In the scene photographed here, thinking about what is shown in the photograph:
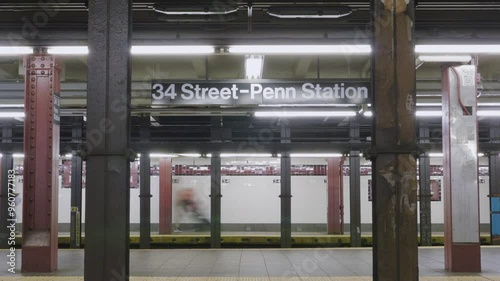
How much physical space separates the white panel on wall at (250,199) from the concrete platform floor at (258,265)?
224 inches

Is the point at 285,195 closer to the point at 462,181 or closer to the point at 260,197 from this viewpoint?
the point at 260,197

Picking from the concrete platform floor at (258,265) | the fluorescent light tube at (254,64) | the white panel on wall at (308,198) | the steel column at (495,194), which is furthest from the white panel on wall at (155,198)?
the steel column at (495,194)

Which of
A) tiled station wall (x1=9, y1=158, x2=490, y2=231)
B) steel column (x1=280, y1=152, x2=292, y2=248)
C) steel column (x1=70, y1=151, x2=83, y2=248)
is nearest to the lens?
steel column (x1=70, y1=151, x2=83, y2=248)

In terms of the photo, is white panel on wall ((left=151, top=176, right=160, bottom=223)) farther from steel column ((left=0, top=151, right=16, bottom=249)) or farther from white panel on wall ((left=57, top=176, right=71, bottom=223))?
steel column ((left=0, top=151, right=16, bottom=249))

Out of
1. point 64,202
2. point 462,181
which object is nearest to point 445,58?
point 462,181

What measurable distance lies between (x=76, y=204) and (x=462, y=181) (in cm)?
923

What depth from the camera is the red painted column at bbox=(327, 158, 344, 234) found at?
1709 cm

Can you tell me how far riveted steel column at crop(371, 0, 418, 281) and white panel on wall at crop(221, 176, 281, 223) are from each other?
13.4 meters

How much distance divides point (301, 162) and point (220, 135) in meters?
4.30

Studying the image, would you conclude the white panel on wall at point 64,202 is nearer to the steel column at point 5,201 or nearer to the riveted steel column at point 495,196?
the steel column at point 5,201

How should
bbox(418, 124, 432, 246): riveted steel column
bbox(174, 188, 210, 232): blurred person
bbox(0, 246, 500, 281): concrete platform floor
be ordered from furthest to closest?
bbox(174, 188, 210, 232): blurred person, bbox(418, 124, 432, 246): riveted steel column, bbox(0, 246, 500, 281): concrete platform floor

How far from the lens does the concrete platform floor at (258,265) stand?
775cm

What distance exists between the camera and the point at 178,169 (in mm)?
17125

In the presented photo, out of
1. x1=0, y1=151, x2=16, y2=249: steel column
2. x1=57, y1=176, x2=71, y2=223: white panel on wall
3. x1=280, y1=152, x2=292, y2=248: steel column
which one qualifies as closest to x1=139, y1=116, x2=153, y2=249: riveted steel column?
x1=0, y1=151, x2=16, y2=249: steel column
